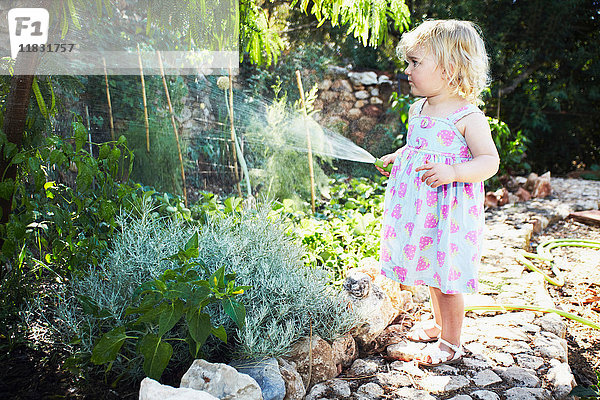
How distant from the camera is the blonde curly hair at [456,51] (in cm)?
182

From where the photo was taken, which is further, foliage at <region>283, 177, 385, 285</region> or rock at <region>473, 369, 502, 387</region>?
foliage at <region>283, 177, 385, 285</region>

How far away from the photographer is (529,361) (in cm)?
192

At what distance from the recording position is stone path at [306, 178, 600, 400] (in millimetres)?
1715

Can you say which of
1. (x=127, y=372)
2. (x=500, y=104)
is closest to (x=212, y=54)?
(x=127, y=372)

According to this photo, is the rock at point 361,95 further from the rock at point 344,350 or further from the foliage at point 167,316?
the foliage at point 167,316

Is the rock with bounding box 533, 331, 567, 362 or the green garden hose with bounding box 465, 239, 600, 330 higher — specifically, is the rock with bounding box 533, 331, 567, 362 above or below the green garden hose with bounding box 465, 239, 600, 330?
above

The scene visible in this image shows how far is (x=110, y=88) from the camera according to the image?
3.71m

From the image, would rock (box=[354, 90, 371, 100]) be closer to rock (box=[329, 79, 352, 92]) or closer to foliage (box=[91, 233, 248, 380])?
rock (box=[329, 79, 352, 92])

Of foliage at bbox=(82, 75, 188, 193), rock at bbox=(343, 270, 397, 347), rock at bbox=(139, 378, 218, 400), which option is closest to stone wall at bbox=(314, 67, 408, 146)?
foliage at bbox=(82, 75, 188, 193)

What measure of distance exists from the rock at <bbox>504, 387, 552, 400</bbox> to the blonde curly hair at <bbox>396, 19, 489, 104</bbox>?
1165mm

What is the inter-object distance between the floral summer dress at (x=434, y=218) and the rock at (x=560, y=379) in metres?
0.44

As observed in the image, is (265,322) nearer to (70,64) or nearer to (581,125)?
(70,64)

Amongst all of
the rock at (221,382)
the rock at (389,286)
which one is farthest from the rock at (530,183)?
the rock at (221,382)

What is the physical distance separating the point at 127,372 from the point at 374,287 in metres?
1.14
